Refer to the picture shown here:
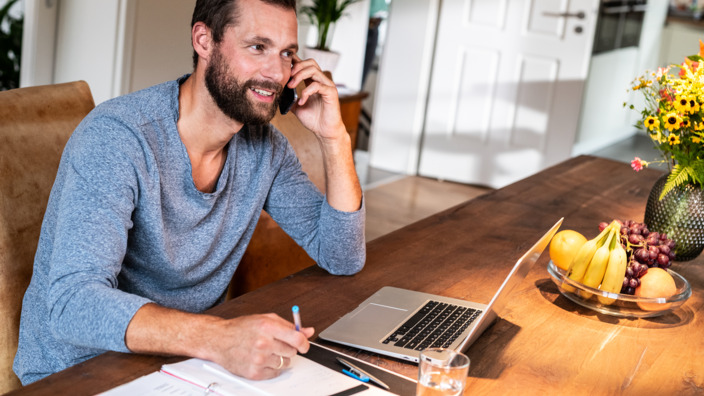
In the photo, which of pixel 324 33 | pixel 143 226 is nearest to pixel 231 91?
pixel 143 226

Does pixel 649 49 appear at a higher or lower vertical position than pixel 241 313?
higher

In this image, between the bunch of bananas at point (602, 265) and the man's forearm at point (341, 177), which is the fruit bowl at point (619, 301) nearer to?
the bunch of bananas at point (602, 265)

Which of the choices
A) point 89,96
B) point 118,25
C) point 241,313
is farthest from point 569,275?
point 118,25

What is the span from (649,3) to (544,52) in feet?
7.45

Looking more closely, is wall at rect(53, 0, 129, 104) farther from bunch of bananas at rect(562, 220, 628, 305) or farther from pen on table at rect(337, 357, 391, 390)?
pen on table at rect(337, 357, 391, 390)

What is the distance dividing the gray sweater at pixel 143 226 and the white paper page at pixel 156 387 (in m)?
0.10

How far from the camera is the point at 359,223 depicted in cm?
160

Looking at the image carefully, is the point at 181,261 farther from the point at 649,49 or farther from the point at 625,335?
the point at 649,49

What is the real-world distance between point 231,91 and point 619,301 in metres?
0.81

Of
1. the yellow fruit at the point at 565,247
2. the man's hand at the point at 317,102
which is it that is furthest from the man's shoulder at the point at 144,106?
the yellow fruit at the point at 565,247

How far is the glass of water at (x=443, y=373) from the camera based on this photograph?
96cm

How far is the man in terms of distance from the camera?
1070mm

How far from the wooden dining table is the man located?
7 centimetres

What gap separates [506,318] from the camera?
4.51 ft
